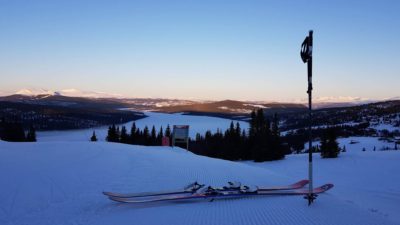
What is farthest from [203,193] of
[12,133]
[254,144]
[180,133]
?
[12,133]

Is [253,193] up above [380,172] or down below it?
above

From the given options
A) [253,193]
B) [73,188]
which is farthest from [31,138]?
[253,193]

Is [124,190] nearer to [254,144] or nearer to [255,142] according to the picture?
[255,142]

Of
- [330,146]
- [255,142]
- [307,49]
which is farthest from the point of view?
[255,142]

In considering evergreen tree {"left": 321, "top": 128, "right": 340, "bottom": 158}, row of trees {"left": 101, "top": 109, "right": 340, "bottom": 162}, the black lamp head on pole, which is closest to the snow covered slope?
the black lamp head on pole

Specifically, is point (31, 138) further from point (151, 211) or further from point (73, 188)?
point (151, 211)

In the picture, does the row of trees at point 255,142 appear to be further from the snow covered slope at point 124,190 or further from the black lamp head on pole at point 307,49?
the black lamp head on pole at point 307,49

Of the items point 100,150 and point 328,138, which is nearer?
point 100,150

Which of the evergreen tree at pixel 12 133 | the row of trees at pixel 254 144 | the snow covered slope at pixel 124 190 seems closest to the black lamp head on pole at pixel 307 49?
the snow covered slope at pixel 124 190
